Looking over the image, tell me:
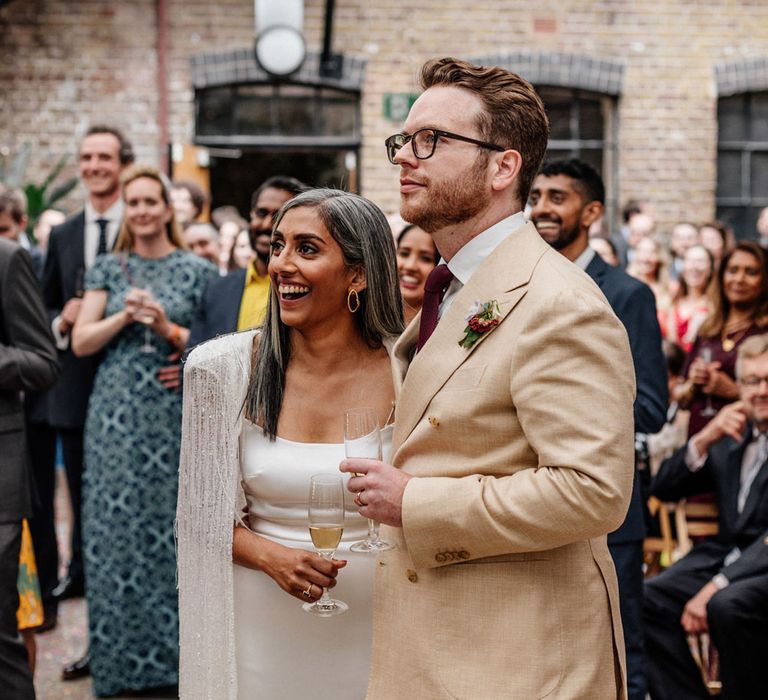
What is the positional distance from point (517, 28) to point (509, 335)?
32.2 feet

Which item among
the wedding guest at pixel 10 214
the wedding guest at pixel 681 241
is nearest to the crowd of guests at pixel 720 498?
the wedding guest at pixel 10 214

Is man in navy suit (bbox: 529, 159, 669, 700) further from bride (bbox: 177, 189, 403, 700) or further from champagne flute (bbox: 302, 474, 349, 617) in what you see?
champagne flute (bbox: 302, 474, 349, 617)

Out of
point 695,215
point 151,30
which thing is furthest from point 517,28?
point 151,30

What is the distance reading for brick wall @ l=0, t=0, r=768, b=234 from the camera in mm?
11164

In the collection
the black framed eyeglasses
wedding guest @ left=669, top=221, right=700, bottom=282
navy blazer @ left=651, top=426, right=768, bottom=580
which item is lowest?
navy blazer @ left=651, top=426, right=768, bottom=580

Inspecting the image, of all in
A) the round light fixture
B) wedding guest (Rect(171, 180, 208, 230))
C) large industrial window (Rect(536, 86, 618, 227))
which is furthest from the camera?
large industrial window (Rect(536, 86, 618, 227))

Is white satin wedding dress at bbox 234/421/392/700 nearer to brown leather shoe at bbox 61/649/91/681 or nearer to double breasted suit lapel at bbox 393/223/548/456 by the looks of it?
double breasted suit lapel at bbox 393/223/548/456

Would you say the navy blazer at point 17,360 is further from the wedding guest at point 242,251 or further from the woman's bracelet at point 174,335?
the wedding guest at point 242,251

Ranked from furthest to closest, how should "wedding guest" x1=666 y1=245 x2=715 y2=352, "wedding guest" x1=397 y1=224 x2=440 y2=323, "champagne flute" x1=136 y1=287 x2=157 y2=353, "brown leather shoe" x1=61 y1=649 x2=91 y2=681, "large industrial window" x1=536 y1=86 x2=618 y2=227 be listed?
"large industrial window" x1=536 y1=86 x2=618 y2=227
"wedding guest" x1=666 y1=245 x2=715 y2=352
"brown leather shoe" x1=61 y1=649 x2=91 y2=681
"champagne flute" x1=136 y1=287 x2=157 y2=353
"wedding guest" x1=397 y1=224 x2=440 y2=323

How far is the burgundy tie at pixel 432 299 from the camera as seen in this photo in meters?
2.54

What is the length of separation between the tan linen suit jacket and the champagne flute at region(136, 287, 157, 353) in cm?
289

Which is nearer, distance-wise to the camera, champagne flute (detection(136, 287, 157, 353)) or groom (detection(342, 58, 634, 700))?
groom (detection(342, 58, 634, 700))

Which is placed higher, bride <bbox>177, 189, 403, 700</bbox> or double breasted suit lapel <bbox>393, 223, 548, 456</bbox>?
double breasted suit lapel <bbox>393, 223, 548, 456</bbox>

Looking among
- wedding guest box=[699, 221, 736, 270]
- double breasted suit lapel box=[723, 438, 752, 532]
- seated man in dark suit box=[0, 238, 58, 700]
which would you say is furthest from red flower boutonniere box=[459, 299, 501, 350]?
wedding guest box=[699, 221, 736, 270]
